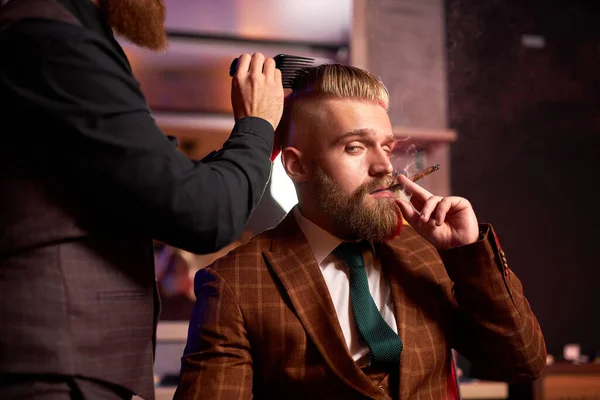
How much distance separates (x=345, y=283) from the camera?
169 centimetres

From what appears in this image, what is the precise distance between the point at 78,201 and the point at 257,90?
42 cm

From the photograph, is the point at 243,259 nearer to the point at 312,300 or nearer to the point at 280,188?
the point at 312,300

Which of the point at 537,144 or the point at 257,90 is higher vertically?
the point at 257,90

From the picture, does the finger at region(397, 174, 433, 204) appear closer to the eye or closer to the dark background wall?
the eye

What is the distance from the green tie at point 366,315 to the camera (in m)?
1.55

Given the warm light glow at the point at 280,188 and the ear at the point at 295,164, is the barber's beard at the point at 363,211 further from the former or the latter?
the warm light glow at the point at 280,188

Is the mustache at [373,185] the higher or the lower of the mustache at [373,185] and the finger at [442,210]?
the higher

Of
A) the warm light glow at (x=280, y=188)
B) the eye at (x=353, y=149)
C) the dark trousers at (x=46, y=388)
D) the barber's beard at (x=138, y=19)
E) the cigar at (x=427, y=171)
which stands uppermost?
the barber's beard at (x=138, y=19)

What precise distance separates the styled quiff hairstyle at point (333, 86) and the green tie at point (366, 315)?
41 cm

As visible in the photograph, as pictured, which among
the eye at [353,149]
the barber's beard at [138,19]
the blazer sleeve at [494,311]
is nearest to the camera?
the barber's beard at [138,19]

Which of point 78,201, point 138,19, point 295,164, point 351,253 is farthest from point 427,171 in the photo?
point 78,201

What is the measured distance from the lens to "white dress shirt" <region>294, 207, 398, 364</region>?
160 centimetres

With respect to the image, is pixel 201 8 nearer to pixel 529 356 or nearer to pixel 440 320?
pixel 440 320

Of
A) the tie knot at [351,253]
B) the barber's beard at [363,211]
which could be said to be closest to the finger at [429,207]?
the barber's beard at [363,211]
